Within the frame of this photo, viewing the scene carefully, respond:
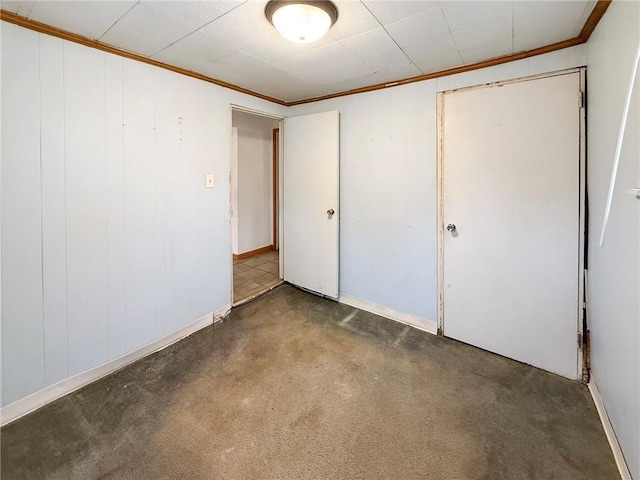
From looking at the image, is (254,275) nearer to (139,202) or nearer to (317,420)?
(139,202)

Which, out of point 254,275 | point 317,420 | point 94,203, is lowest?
point 317,420

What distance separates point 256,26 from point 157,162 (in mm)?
1193

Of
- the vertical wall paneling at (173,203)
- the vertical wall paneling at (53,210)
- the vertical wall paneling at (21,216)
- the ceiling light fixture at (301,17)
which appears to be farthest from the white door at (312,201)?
the vertical wall paneling at (21,216)

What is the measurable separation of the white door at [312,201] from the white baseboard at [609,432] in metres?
2.05

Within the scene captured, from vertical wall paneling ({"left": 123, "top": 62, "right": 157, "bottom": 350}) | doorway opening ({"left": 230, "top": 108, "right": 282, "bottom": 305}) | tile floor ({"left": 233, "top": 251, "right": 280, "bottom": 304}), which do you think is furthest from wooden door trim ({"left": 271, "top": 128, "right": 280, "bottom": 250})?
vertical wall paneling ({"left": 123, "top": 62, "right": 157, "bottom": 350})

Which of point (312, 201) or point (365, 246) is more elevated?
point (312, 201)

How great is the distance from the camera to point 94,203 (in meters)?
1.88

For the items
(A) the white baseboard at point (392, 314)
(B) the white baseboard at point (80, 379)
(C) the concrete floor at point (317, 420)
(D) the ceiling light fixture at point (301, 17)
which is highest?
(D) the ceiling light fixture at point (301, 17)

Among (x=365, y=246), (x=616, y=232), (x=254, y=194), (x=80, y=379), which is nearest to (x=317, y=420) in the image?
(x=80, y=379)

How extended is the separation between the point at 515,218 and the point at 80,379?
310 centimetres

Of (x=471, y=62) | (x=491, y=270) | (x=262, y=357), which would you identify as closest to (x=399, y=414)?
(x=262, y=357)

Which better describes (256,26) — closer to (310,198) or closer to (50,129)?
(50,129)

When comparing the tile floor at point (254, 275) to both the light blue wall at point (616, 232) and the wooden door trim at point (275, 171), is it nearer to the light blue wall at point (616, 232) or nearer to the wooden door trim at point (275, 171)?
the wooden door trim at point (275, 171)

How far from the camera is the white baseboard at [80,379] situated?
1623 millimetres
